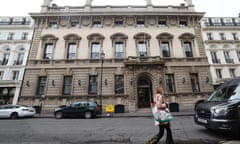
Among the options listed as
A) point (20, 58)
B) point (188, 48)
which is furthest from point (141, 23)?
point (20, 58)

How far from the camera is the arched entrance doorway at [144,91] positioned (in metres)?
15.7

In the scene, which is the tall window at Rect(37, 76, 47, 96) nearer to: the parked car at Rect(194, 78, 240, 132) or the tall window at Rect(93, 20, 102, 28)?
the tall window at Rect(93, 20, 102, 28)

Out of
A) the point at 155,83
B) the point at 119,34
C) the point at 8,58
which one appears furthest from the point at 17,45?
the point at 155,83

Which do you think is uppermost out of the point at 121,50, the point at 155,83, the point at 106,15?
the point at 106,15

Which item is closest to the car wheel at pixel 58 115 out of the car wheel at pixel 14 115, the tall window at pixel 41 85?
the car wheel at pixel 14 115

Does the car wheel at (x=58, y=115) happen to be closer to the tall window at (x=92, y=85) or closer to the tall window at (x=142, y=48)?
the tall window at (x=92, y=85)

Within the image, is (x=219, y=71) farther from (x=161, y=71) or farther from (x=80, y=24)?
(x=80, y=24)

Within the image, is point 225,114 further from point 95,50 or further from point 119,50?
point 95,50

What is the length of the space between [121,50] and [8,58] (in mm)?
21697

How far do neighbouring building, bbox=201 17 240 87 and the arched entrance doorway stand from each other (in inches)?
550

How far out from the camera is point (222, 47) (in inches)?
945

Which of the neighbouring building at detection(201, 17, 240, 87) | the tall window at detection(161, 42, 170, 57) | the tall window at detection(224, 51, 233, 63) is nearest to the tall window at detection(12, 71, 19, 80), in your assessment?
the tall window at detection(161, 42, 170, 57)

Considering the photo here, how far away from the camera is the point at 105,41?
57.4ft

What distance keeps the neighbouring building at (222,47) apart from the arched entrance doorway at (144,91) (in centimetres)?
1397
